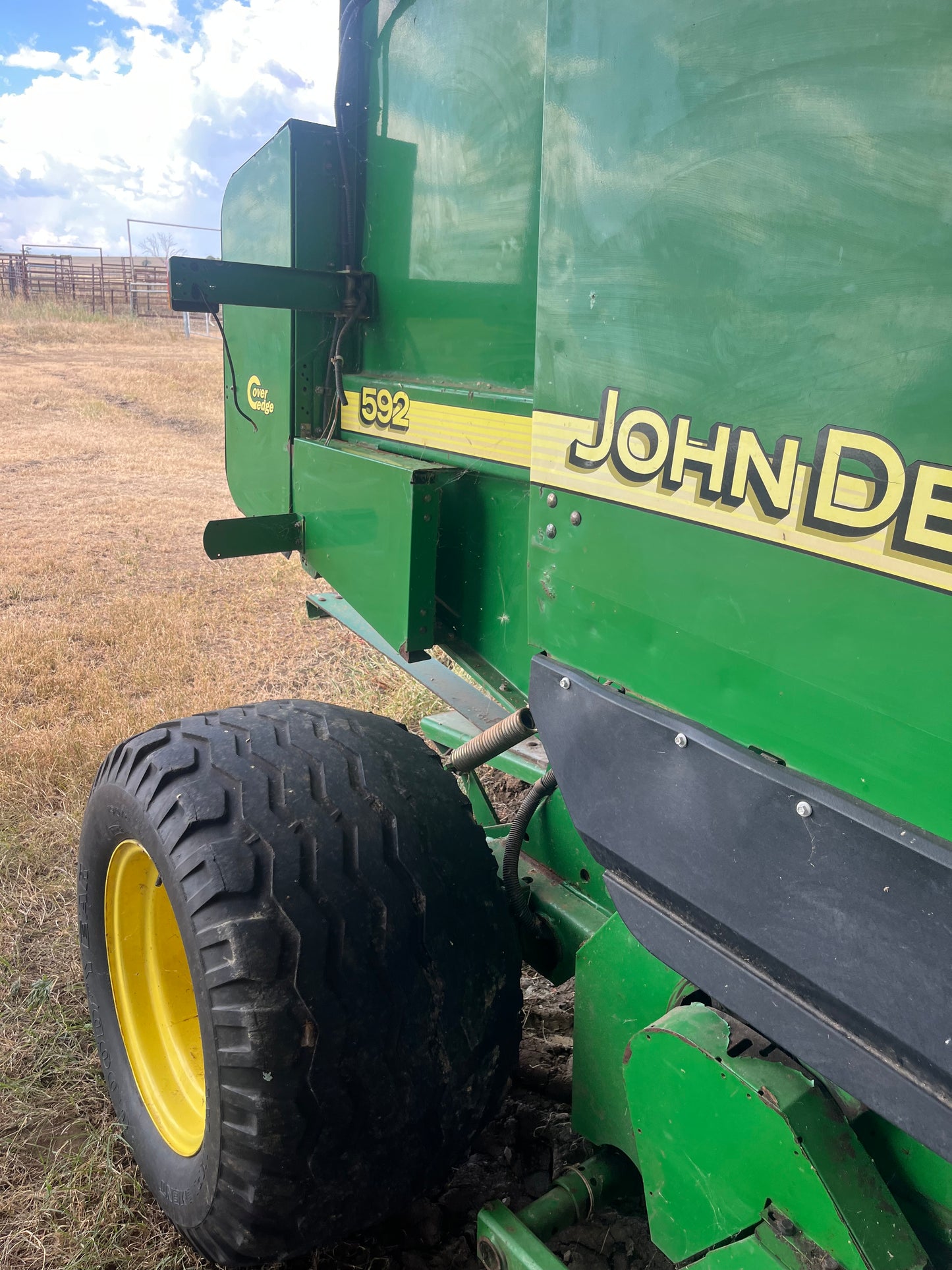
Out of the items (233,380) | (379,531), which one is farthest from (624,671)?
(233,380)

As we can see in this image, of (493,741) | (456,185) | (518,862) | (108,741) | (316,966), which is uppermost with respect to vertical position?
(456,185)

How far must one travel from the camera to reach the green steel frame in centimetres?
89

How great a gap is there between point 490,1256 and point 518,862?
734mm

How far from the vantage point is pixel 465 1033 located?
1705 mm

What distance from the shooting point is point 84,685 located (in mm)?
4383

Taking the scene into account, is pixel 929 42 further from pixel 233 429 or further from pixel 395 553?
pixel 233 429

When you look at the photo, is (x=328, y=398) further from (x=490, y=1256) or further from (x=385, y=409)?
(x=490, y=1256)

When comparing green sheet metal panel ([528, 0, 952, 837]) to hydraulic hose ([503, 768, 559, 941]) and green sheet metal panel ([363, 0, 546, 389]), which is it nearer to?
green sheet metal panel ([363, 0, 546, 389])

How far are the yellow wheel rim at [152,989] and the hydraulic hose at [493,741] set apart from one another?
715 millimetres

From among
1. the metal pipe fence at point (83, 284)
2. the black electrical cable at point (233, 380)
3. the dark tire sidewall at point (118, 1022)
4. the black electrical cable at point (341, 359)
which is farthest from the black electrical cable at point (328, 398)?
the metal pipe fence at point (83, 284)

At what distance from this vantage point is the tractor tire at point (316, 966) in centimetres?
155

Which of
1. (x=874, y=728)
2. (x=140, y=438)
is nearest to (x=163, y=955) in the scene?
(x=874, y=728)

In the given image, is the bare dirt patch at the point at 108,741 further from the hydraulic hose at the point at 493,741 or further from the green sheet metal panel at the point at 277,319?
the green sheet metal panel at the point at 277,319

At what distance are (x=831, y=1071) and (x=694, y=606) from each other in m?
0.55
